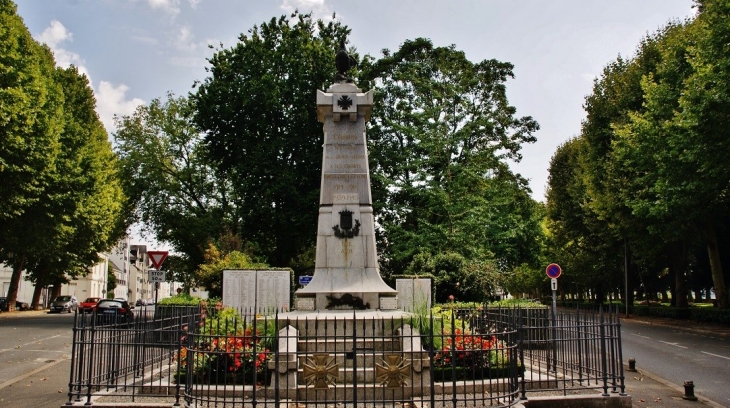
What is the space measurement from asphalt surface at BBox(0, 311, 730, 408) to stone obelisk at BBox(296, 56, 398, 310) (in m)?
5.66

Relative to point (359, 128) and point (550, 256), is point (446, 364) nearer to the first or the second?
point (359, 128)

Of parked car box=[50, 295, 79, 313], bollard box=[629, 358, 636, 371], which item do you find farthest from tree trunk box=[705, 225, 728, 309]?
parked car box=[50, 295, 79, 313]

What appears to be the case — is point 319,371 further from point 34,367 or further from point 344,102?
point 34,367

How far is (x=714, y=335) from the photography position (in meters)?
25.9

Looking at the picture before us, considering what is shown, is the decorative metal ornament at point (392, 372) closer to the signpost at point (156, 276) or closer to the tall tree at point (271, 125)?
the signpost at point (156, 276)

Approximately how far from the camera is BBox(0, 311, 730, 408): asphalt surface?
11219 millimetres

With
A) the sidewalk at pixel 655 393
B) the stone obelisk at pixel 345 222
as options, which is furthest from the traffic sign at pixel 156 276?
the sidewalk at pixel 655 393

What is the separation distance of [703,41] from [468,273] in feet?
Result: 41.4

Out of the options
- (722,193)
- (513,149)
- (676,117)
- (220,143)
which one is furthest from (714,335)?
(220,143)

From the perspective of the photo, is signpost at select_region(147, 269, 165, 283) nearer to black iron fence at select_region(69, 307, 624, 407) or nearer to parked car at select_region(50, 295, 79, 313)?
black iron fence at select_region(69, 307, 624, 407)

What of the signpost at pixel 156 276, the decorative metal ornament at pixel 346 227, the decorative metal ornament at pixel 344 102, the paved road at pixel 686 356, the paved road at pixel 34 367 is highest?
the decorative metal ornament at pixel 344 102

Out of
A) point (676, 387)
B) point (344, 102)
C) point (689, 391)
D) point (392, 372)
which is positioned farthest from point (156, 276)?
point (689, 391)

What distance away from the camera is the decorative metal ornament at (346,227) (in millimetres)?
16422

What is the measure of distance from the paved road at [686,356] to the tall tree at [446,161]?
873cm
